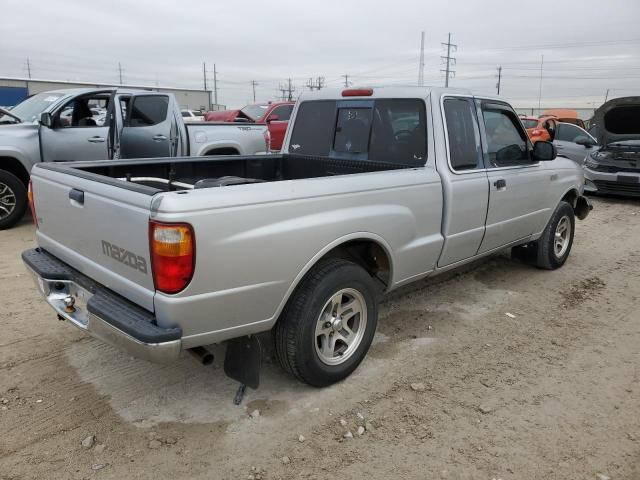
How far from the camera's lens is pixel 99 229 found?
109 inches

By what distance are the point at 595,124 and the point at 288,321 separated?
34.4ft

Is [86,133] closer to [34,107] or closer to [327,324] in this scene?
[34,107]

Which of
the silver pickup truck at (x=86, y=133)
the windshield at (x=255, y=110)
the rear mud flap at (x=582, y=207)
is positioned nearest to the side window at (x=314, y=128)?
the rear mud flap at (x=582, y=207)

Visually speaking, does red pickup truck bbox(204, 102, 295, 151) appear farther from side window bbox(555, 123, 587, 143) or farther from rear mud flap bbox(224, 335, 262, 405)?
side window bbox(555, 123, 587, 143)

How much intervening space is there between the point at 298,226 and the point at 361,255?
3.17 feet

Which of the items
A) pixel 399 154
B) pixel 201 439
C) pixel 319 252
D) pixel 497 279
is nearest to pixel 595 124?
pixel 497 279

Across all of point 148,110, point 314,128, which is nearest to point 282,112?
point 148,110

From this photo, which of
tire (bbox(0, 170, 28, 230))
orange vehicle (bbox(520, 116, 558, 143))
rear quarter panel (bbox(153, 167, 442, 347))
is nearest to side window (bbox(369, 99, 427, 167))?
rear quarter panel (bbox(153, 167, 442, 347))

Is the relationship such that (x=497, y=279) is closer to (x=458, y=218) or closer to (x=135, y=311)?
(x=458, y=218)

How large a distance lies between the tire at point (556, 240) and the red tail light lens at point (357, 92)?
2.55 meters

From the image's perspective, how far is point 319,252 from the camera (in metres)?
2.94

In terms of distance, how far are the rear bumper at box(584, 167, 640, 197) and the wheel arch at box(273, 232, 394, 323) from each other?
7.82 m

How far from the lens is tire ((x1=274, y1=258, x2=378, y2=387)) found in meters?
2.98

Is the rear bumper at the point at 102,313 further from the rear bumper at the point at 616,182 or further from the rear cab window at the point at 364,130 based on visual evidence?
the rear bumper at the point at 616,182
